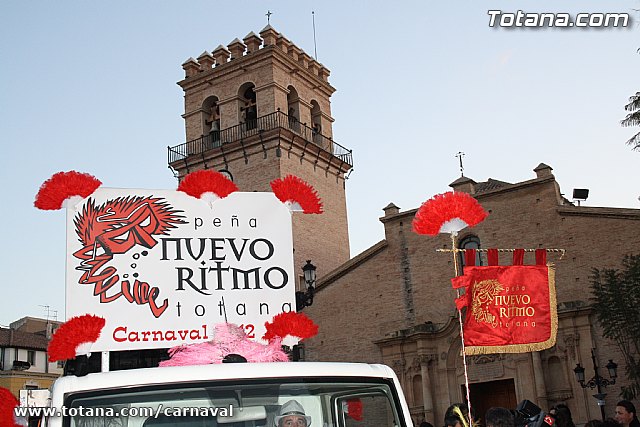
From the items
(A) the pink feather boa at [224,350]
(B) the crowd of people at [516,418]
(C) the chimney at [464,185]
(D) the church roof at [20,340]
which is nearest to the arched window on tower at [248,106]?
(C) the chimney at [464,185]

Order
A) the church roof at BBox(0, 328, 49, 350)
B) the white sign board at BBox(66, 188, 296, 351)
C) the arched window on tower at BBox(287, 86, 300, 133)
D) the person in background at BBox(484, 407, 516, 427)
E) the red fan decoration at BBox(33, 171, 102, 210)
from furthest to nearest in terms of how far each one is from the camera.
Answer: the church roof at BBox(0, 328, 49, 350)
the arched window on tower at BBox(287, 86, 300, 133)
the person in background at BBox(484, 407, 516, 427)
the red fan decoration at BBox(33, 171, 102, 210)
the white sign board at BBox(66, 188, 296, 351)

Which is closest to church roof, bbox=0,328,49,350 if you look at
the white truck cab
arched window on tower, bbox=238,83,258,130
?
arched window on tower, bbox=238,83,258,130

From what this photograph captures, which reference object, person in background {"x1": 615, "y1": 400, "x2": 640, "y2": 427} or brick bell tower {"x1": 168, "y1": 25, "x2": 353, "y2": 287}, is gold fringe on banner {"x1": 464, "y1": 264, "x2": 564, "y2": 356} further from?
brick bell tower {"x1": 168, "y1": 25, "x2": 353, "y2": 287}

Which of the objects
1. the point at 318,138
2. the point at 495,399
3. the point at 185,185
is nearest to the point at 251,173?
the point at 318,138

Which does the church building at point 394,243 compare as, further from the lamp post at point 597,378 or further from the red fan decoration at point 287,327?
the red fan decoration at point 287,327

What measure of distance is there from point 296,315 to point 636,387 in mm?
18171

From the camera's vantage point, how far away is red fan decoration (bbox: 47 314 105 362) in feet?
13.9

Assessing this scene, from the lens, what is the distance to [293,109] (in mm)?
33062

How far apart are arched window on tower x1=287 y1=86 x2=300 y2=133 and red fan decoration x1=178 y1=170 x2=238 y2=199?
27.4 meters

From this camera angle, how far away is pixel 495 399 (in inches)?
963

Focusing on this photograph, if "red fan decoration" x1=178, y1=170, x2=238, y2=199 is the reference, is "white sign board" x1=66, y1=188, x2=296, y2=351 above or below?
below

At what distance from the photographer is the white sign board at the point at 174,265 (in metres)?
4.64

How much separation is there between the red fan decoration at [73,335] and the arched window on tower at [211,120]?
1114 inches

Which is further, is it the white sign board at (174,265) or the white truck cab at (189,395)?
the white sign board at (174,265)
